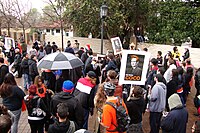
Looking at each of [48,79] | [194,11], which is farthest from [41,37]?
[48,79]

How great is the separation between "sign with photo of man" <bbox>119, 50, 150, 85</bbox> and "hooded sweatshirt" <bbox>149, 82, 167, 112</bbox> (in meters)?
0.50

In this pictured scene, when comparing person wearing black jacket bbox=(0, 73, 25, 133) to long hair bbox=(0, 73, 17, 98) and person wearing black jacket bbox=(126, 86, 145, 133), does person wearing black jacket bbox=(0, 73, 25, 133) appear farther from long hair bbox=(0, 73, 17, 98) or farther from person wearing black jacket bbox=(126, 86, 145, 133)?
person wearing black jacket bbox=(126, 86, 145, 133)

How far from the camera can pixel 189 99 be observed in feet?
32.6

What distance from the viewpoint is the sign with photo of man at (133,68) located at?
6.02 meters

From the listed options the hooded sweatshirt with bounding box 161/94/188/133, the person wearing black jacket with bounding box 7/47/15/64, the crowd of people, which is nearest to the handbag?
the crowd of people

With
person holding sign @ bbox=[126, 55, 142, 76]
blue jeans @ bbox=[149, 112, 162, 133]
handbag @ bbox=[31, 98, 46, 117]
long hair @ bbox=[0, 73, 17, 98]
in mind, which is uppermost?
person holding sign @ bbox=[126, 55, 142, 76]

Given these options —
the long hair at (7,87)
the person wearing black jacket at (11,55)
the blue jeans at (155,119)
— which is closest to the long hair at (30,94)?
the long hair at (7,87)

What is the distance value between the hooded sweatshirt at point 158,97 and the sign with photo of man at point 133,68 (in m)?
0.50

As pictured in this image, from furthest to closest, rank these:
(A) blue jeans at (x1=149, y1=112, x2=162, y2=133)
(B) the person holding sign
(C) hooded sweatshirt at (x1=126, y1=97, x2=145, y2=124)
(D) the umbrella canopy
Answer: (D) the umbrella canopy
(B) the person holding sign
(A) blue jeans at (x1=149, y1=112, x2=162, y2=133)
(C) hooded sweatshirt at (x1=126, y1=97, x2=145, y2=124)

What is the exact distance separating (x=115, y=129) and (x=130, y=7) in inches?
654

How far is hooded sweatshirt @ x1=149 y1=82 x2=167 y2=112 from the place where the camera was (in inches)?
221

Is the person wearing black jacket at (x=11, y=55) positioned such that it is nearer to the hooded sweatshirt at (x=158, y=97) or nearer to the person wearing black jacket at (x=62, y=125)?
the hooded sweatshirt at (x=158, y=97)

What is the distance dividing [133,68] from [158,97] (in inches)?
38.2

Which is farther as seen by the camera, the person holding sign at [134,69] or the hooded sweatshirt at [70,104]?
the person holding sign at [134,69]
